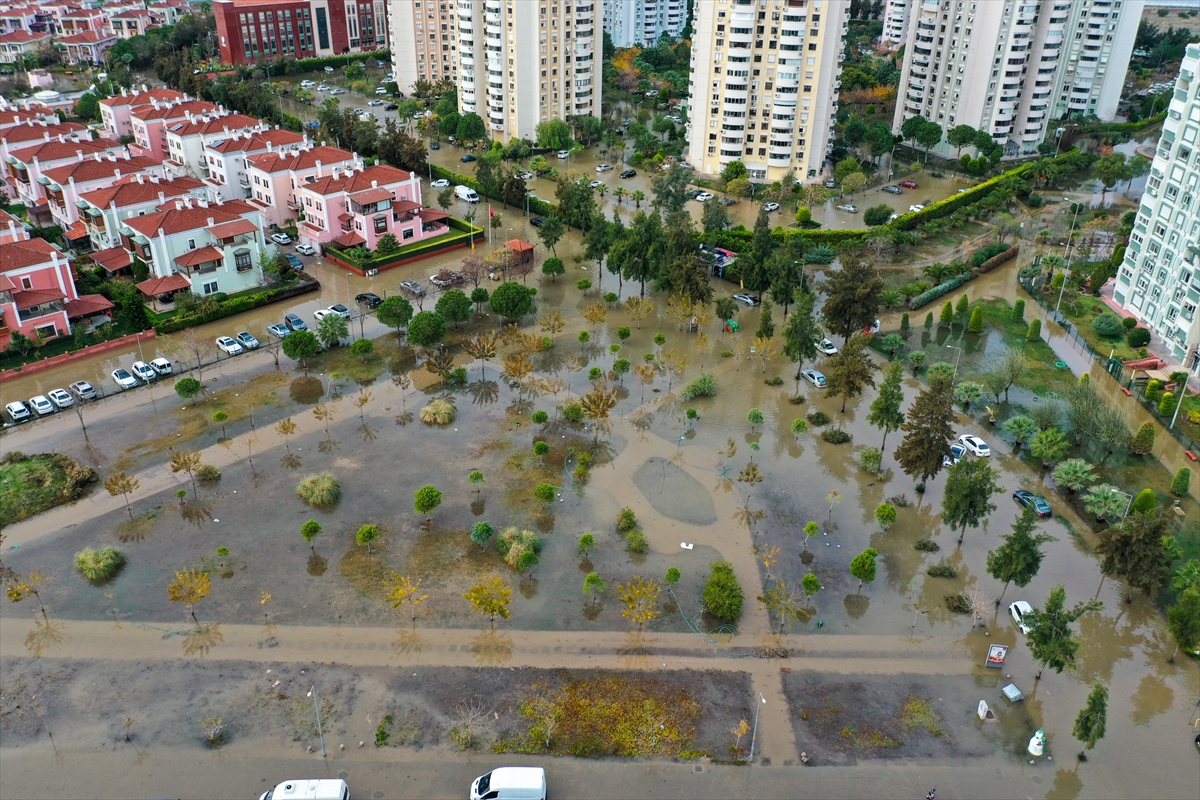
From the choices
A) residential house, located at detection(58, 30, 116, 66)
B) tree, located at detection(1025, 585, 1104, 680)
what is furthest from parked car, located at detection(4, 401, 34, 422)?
residential house, located at detection(58, 30, 116, 66)

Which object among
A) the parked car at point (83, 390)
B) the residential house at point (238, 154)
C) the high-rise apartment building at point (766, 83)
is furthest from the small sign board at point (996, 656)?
the residential house at point (238, 154)

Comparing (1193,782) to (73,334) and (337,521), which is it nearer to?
(337,521)

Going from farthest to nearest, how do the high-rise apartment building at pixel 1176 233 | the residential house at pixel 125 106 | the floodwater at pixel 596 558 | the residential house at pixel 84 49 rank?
the residential house at pixel 84 49 < the residential house at pixel 125 106 < the high-rise apartment building at pixel 1176 233 < the floodwater at pixel 596 558

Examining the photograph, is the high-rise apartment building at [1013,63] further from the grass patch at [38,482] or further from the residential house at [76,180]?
the grass patch at [38,482]

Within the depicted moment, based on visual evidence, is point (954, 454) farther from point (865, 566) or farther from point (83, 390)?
point (83, 390)

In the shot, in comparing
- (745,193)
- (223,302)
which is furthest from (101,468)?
(745,193)

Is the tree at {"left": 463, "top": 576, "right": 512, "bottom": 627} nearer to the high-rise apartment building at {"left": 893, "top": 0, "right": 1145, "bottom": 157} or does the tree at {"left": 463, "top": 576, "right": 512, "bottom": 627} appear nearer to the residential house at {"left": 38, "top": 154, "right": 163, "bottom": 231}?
the residential house at {"left": 38, "top": 154, "right": 163, "bottom": 231}
